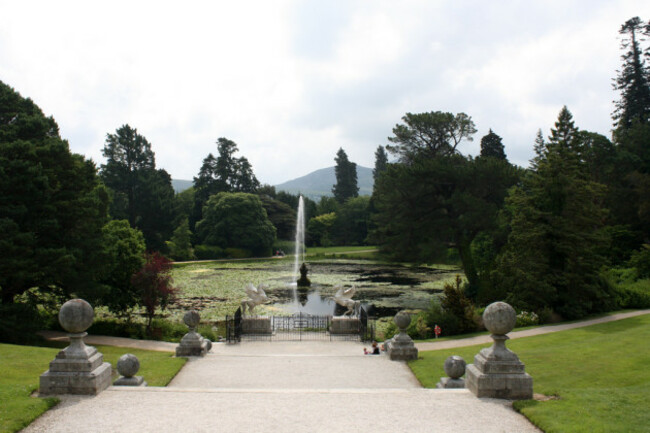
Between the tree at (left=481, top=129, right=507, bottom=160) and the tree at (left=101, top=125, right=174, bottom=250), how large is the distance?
43946 mm

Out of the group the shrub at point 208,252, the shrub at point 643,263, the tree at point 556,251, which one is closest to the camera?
the tree at point 556,251

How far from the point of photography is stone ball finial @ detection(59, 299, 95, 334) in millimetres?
8148

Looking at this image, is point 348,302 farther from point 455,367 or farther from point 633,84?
point 633,84

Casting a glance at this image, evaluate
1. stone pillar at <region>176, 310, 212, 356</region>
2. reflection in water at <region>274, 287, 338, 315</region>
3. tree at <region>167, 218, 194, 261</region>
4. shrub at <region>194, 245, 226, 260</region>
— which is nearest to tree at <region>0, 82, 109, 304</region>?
stone pillar at <region>176, 310, 212, 356</region>

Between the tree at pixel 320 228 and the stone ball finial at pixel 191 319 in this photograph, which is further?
the tree at pixel 320 228

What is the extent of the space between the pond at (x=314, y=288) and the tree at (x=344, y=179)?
6174 cm

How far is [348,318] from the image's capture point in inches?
790

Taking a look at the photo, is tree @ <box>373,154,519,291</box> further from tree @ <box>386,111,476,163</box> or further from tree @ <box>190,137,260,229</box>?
tree @ <box>190,137,260,229</box>

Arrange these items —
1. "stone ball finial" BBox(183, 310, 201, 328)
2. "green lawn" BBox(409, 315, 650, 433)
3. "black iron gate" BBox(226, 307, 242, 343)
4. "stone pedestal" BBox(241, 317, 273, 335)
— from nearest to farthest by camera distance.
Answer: "green lawn" BBox(409, 315, 650, 433) → "stone ball finial" BBox(183, 310, 201, 328) → "black iron gate" BBox(226, 307, 242, 343) → "stone pedestal" BBox(241, 317, 273, 335)

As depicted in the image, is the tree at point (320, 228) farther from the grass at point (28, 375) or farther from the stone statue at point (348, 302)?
the grass at point (28, 375)

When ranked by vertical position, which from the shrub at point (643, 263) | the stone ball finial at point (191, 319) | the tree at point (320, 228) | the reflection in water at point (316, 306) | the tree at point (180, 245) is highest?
the tree at point (320, 228)

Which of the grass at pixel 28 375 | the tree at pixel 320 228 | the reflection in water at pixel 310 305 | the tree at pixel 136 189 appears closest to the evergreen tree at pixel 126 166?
the tree at pixel 136 189

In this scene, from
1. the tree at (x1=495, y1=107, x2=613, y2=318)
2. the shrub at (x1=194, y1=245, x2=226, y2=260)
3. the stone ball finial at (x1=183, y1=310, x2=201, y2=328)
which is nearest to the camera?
the stone ball finial at (x1=183, y1=310, x2=201, y2=328)

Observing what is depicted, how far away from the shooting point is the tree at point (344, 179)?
113375mm
